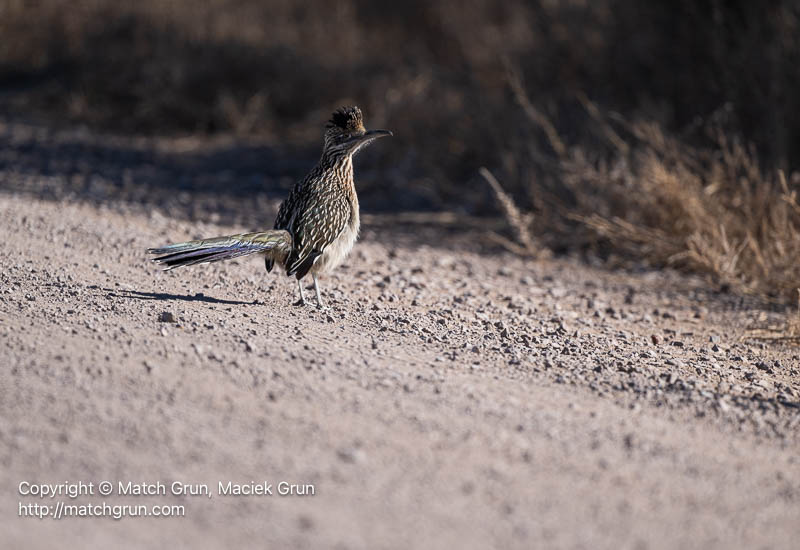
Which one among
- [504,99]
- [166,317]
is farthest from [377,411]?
[504,99]

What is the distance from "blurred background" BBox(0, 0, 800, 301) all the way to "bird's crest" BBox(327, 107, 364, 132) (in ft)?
5.78

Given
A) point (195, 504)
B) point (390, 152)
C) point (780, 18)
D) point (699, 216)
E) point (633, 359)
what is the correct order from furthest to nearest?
point (390, 152) < point (780, 18) < point (699, 216) < point (633, 359) < point (195, 504)

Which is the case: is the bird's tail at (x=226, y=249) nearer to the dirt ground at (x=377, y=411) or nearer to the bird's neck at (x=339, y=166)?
the dirt ground at (x=377, y=411)

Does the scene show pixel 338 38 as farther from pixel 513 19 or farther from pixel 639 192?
pixel 639 192

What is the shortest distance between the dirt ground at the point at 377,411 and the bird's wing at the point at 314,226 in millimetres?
294

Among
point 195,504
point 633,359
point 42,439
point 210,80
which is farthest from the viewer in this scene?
point 210,80

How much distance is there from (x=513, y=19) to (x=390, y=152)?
12.0ft

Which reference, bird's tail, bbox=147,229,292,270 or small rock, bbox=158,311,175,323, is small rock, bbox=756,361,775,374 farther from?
small rock, bbox=158,311,175,323

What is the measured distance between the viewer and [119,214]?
26.7 ft

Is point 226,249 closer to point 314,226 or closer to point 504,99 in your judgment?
point 314,226

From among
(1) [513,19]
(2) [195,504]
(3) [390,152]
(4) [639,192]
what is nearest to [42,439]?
(2) [195,504]

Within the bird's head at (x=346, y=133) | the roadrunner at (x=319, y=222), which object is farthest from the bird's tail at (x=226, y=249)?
the bird's head at (x=346, y=133)

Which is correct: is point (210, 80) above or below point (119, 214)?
above

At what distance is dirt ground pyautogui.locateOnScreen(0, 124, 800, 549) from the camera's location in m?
3.16
